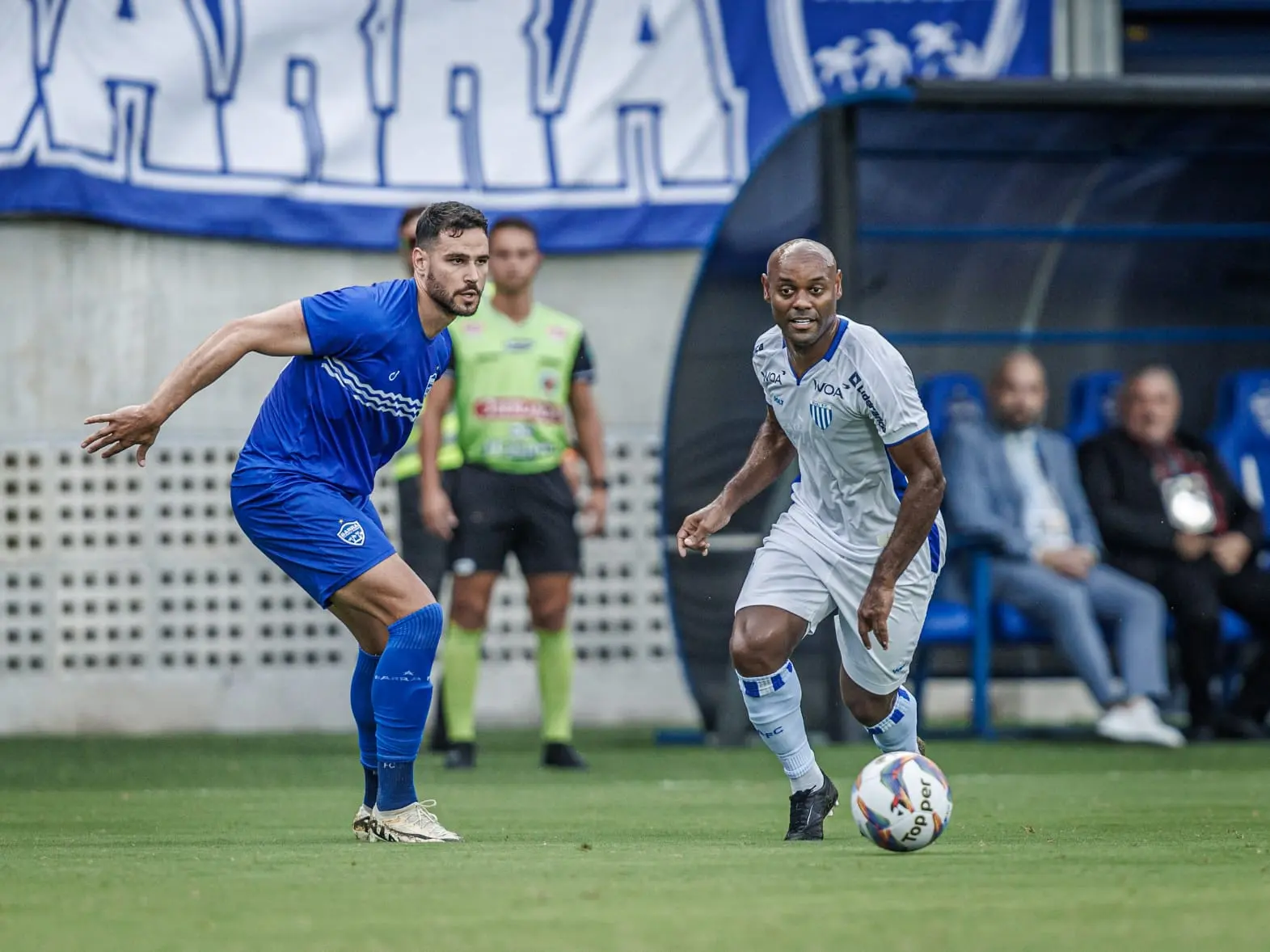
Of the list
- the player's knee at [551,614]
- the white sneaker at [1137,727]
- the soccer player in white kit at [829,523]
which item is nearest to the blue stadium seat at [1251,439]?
the white sneaker at [1137,727]

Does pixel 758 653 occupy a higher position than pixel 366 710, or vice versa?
pixel 758 653

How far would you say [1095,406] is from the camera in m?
11.9

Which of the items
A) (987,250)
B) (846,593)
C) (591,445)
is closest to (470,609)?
(591,445)

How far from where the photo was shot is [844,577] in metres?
6.37

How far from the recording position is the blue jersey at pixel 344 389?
6043 mm

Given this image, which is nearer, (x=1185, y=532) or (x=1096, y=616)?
(x=1096, y=616)

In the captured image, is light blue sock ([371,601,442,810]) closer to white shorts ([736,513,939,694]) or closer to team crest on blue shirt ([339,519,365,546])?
team crest on blue shirt ([339,519,365,546])

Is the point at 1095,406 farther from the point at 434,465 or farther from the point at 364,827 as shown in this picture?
the point at 364,827

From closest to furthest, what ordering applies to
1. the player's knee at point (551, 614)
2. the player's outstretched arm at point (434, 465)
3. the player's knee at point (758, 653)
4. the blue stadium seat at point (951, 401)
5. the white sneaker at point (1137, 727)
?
1. the player's knee at point (758, 653)
2. the player's outstretched arm at point (434, 465)
3. the player's knee at point (551, 614)
4. the white sneaker at point (1137, 727)
5. the blue stadium seat at point (951, 401)

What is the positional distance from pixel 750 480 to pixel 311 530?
1328mm

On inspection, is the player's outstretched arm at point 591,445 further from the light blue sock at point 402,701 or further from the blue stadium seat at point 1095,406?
the light blue sock at point 402,701

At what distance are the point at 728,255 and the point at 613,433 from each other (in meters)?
2.00

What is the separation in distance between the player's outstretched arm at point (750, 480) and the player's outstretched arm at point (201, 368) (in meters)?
1.23

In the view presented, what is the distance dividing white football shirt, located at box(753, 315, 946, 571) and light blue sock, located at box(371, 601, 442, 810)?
117cm
